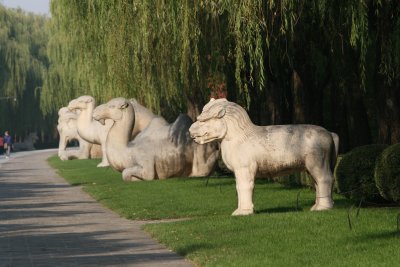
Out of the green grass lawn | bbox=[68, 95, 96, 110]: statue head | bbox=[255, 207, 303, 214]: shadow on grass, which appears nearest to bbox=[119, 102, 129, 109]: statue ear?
the green grass lawn

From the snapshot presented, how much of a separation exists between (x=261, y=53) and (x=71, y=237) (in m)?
3.62

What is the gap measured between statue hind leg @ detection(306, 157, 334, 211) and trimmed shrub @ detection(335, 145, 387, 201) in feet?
3.98

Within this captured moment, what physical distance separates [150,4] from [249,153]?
2.72m

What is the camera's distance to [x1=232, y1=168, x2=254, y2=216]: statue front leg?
1712 cm

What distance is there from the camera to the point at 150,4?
1736cm

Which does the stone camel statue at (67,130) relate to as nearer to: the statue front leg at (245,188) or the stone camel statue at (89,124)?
the stone camel statue at (89,124)

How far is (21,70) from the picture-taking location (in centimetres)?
8025

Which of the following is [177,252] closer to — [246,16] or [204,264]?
[204,264]

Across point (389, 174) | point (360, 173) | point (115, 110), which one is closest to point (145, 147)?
point (115, 110)

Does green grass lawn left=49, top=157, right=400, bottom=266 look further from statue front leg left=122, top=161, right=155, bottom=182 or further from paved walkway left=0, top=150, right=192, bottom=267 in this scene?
statue front leg left=122, top=161, right=155, bottom=182

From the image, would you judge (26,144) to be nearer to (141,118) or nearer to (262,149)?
(141,118)

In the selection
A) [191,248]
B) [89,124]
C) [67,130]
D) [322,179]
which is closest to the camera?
[191,248]

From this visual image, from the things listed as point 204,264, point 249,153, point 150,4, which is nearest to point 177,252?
point 204,264

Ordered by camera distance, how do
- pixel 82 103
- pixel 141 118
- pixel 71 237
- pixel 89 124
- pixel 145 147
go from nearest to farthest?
1. pixel 71 237
2. pixel 145 147
3. pixel 141 118
4. pixel 82 103
5. pixel 89 124
